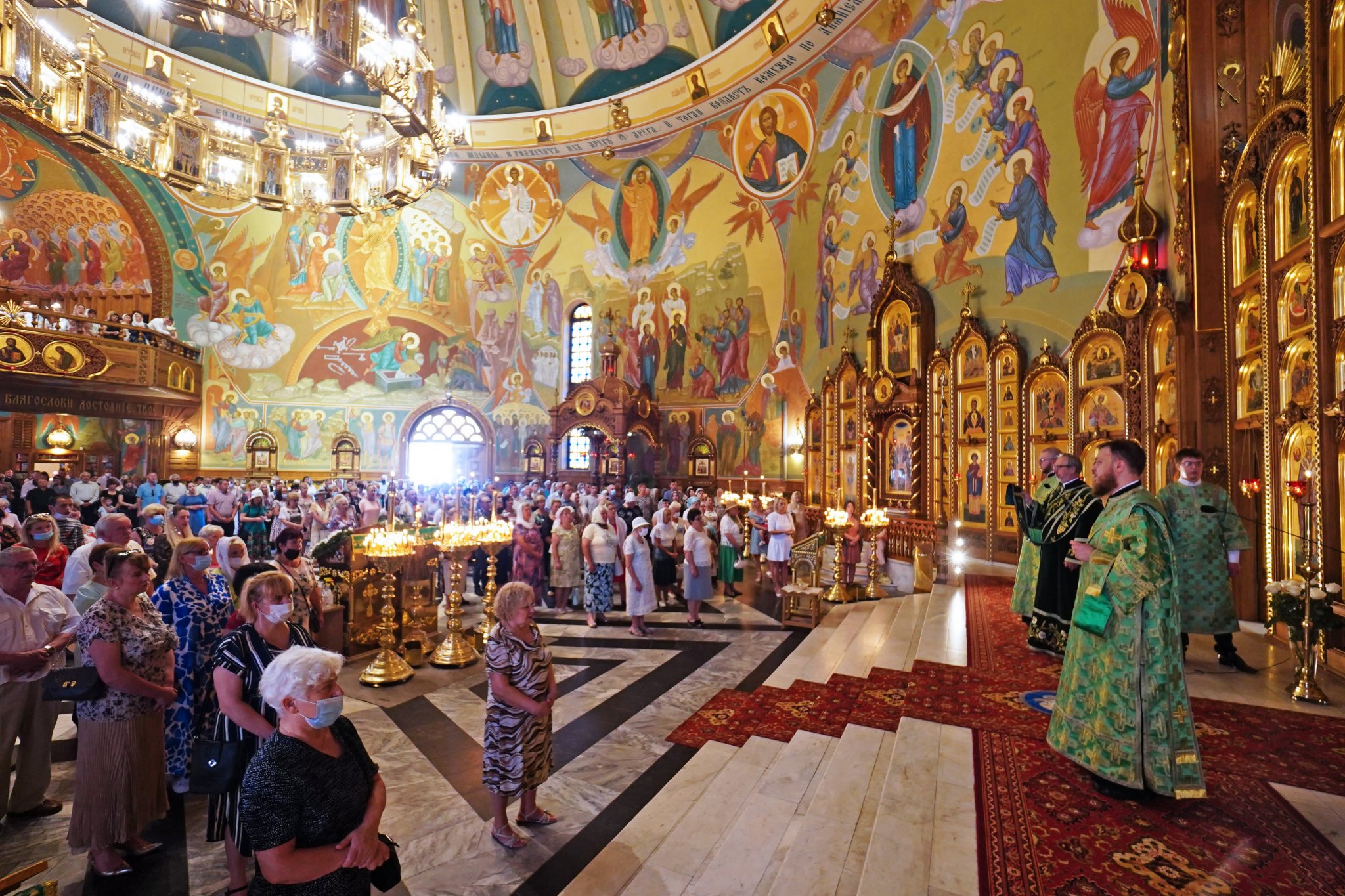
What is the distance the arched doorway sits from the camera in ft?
89.1

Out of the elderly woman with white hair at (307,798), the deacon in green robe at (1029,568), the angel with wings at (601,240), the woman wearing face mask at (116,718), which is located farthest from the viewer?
the angel with wings at (601,240)

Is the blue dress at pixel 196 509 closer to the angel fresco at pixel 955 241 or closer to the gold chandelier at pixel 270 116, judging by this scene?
the gold chandelier at pixel 270 116

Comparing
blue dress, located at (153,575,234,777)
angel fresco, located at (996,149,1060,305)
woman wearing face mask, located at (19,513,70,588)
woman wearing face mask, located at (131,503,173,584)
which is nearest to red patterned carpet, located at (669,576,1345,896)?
blue dress, located at (153,575,234,777)

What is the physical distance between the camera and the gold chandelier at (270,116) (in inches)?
283

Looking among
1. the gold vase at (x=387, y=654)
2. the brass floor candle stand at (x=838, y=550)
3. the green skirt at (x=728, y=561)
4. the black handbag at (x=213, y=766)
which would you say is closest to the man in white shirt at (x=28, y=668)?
the black handbag at (x=213, y=766)

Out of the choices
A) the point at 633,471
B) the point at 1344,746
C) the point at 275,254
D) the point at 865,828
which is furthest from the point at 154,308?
the point at 1344,746

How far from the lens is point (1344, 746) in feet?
12.3

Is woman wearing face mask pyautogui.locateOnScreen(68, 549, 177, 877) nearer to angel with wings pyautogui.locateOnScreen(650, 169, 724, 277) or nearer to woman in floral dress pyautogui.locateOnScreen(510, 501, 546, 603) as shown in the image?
woman in floral dress pyautogui.locateOnScreen(510, 501, 546, 603)

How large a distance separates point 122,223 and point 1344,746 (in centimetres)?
3184

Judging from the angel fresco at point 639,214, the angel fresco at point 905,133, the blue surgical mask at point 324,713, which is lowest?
the blue surgical mask at point 324,713

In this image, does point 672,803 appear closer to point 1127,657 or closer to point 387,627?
point 1127,657

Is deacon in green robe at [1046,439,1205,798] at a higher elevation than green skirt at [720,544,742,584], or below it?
higher

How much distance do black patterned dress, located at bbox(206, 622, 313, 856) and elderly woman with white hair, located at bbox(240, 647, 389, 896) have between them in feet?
3.07

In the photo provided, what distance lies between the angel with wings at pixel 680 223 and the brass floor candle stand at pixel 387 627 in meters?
18.1
